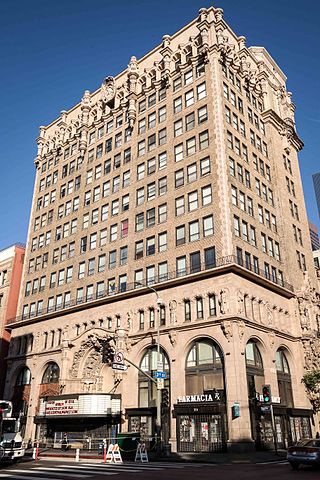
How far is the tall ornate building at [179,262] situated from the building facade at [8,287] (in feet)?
12.5

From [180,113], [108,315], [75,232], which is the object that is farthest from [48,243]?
[180,113]

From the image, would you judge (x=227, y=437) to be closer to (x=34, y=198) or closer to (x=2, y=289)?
(x=2, y=289)

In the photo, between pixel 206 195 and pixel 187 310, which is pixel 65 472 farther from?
pixel 206 195

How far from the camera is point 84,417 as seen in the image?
40.8 meters

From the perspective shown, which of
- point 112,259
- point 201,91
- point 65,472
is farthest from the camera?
point 112,259

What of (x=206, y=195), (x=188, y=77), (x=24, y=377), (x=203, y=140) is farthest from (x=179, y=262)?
(x=24, y=377)

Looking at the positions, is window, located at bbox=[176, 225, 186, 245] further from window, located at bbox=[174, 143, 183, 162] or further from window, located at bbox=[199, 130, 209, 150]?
window, located at bbox=[199, 130, 209, 150]

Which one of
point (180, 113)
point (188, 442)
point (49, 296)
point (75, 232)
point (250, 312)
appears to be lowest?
point (188, 442)

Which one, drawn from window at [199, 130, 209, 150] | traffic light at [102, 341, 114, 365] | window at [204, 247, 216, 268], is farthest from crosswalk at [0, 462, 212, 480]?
window at [199, 130, 209, 150]

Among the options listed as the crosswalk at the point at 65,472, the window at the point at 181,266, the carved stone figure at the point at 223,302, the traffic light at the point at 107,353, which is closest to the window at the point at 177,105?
the window at the point at 181,266

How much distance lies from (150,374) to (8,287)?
33.3 meters

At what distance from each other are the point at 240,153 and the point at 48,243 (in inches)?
1220

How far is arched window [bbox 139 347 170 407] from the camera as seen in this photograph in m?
40.2

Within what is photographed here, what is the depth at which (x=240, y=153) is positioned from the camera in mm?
47562
